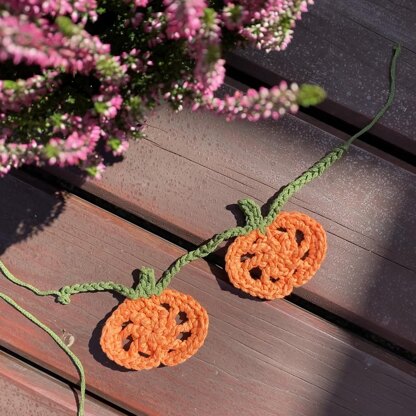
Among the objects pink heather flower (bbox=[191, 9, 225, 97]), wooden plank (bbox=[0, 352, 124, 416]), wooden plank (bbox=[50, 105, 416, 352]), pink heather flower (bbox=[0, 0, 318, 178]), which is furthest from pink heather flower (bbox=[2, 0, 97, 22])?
wooden plank (bbox=[0, 352, 124, 416])

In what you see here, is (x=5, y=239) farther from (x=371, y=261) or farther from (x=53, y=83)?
(x=371, y=261)

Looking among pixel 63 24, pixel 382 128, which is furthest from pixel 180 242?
pixel 63 24

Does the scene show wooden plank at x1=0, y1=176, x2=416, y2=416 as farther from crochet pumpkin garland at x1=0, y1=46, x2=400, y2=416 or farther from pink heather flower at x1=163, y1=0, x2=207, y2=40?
pink heather flower at x1=163, y1=0, x2=207, y2=40

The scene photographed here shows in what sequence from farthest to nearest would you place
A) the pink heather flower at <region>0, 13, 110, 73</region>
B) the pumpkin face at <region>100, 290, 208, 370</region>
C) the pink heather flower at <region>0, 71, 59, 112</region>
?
the pumpkin face at <region>100, 290, 208, 370</region> < the pink heather flower at <region>0, 71, 59, 112</region> < the pink heather flower at <region>0, 13, 110, 73</region>

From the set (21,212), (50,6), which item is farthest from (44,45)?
(21,212)

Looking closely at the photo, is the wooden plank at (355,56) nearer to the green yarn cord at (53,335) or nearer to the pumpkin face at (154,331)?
the pumpkin face at (154,331)

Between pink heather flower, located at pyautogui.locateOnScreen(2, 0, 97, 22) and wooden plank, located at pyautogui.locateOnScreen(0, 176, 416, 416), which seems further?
wooden plank, located at pyautogui.locateOnScreen(0, 176, 416, 416)
